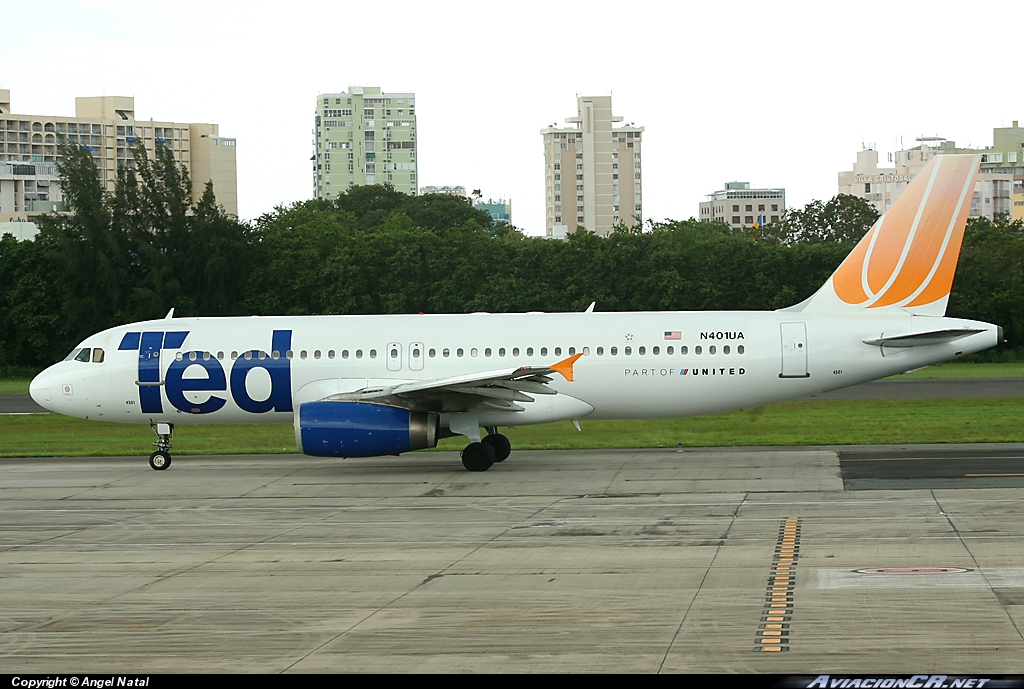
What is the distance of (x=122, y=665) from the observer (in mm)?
10891

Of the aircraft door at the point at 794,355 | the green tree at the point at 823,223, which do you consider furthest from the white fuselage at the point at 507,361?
the green tree at the point at 823,223

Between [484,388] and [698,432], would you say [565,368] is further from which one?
[698,432]

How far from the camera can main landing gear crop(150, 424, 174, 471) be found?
2711 centimetres

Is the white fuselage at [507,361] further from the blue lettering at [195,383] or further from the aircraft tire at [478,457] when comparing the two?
the aircraft tire at [478,457]

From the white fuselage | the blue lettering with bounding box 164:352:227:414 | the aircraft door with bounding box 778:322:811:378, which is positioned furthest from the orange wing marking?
the blue lettering with bounding box 164:352:227:414

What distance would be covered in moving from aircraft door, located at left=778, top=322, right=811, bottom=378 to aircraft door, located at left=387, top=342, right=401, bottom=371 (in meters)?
8.61

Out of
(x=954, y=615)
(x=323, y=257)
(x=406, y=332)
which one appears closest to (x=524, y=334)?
(x=406, y=332)

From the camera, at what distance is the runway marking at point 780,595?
11281 millimetres

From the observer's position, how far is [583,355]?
86.4 ft

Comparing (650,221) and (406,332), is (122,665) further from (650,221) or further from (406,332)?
(650,221)

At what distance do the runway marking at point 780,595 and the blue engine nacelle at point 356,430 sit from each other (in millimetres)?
9149

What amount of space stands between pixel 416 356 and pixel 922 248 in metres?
11.7

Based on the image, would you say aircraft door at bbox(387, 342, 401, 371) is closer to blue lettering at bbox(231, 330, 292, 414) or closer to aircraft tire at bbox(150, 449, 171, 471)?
blue lettering at bbox(231, 330, 292, 414)

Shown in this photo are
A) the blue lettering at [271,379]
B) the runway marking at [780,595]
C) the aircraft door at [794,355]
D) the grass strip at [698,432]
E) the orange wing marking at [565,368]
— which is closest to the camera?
the runway marking at [780,595]
